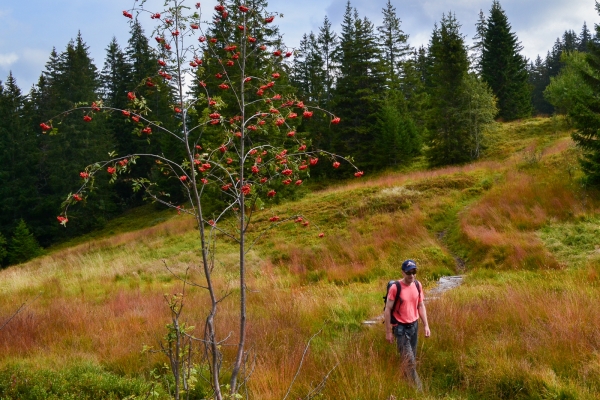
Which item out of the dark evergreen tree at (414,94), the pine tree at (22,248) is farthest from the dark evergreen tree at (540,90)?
the pine tree at (22,248)

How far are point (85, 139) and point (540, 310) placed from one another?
36649 mm

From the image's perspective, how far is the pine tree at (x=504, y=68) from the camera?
36656mm

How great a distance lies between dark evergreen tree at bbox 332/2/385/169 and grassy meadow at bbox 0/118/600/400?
31.8 feet

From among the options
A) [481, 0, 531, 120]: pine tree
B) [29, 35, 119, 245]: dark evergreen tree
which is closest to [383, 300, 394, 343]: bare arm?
[29, 35, 119, 245]: dark evergreen tree

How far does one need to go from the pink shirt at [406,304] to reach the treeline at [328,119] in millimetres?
17253

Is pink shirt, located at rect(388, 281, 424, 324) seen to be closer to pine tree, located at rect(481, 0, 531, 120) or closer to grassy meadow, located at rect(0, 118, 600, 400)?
grassy meadow, located at rect(0, 118, 600, 400)

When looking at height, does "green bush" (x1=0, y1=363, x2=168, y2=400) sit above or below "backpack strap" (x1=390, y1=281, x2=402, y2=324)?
below

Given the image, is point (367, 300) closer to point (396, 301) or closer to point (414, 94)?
point (396, 301)

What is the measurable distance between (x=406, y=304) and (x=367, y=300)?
3.06 meters

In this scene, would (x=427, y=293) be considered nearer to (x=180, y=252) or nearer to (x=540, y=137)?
(x=180, y=252)

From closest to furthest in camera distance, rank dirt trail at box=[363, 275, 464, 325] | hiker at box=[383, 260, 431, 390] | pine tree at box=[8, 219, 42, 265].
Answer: hiker at box=[383, 260, 431, 390]
dirt trail at box=[363, 275, 464, 325]
pine tree at box=[8, 219, 42, 265]

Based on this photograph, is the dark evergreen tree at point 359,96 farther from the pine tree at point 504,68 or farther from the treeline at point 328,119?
the pine tree at point 504,68

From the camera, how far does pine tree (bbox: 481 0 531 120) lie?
36656 millimetres

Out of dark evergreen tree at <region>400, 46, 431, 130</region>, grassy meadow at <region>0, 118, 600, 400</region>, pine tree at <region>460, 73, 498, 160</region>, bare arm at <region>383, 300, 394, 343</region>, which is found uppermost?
dark evergreen tree at <region>400, 46, 431, 130</region>
